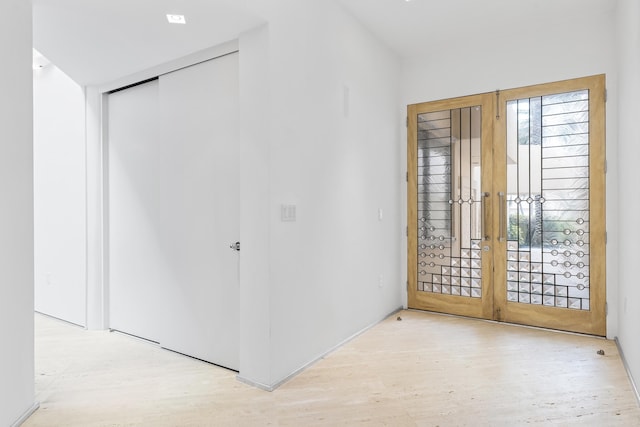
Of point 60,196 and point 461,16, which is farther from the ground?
point 461,16

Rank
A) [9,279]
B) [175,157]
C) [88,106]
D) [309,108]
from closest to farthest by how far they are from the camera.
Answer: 1. [9,279]
2. [309,108]
3. [175,157]
4. [88,106]

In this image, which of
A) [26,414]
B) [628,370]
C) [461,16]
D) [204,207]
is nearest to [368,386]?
[204,207]

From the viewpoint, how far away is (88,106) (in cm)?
381

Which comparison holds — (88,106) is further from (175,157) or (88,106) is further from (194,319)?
(194,319)

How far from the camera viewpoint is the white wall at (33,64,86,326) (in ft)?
Result: 12.9

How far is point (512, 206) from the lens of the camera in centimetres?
396

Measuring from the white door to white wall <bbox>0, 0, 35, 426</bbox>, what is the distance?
3.50ft

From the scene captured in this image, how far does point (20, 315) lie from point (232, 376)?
134cm

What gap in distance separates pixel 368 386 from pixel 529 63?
11.3ft

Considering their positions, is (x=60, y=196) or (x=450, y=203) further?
(x=450, y=203)

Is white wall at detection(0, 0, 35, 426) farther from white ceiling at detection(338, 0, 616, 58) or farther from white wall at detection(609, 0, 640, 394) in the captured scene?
white wall at detection(609, 0, 640, 394)

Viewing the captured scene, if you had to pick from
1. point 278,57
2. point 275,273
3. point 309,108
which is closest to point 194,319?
point 275,273

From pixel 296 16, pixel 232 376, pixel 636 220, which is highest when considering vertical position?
pixel 296 16

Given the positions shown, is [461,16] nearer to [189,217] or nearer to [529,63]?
[529,63]
